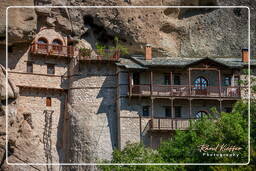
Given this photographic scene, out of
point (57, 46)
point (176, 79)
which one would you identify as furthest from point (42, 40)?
point (176, 79)

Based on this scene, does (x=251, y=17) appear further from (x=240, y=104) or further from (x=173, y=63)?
(x=240, y=104)

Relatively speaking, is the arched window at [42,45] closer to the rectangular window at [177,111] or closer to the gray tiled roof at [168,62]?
the gray tiled roof at [168,62]

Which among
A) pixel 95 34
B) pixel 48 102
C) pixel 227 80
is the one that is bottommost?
pixel 48 102

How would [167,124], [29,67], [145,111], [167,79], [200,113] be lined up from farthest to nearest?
[29,67], [167,79], [200,113], [145,111], [167,124]

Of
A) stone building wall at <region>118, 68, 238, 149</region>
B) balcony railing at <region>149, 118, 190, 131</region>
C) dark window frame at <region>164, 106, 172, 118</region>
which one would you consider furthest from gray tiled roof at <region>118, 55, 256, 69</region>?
balcony railing at <region>149, 118, 190, 131</region>

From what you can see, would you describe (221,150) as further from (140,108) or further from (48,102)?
(48,102)

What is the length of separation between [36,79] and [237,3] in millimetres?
17023

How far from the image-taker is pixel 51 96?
4884 centimetres

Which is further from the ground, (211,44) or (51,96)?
(211,44)

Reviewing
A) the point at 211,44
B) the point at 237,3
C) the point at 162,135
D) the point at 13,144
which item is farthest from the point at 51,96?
the point at 237,3

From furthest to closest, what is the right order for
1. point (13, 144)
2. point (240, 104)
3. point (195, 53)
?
point (195, 53) → point (13, 144) → point (240, 104)

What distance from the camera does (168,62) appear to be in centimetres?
4816

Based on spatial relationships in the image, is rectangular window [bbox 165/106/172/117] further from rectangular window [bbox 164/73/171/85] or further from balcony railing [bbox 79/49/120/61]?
balcony railing [bbox 79/49/120/61]

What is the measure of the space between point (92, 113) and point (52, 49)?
5626 mm
